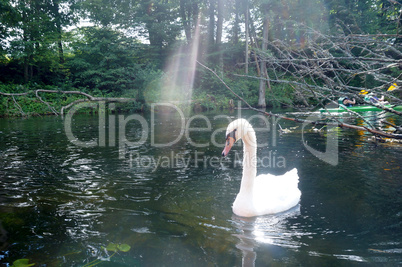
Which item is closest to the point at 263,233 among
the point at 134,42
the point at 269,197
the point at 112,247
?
the point at 269,197

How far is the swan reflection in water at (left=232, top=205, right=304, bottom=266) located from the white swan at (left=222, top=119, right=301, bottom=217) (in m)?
0.12

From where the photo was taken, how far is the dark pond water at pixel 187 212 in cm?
336

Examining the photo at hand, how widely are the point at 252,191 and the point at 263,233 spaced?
69 centimetres

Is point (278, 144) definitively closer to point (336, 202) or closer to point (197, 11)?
point (336, 202)

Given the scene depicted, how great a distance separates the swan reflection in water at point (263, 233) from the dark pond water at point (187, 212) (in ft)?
0.05

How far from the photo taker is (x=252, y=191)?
14.5 feet

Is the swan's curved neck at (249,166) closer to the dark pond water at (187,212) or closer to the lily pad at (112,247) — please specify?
the dark pond water at (187,212)

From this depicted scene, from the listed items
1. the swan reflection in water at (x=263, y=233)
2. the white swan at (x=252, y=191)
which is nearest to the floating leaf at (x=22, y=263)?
the swan reflection in water at (x=263, y=233)

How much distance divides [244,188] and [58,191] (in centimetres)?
351

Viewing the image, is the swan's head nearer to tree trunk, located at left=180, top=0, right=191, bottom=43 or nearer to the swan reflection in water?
the swan reflection in water

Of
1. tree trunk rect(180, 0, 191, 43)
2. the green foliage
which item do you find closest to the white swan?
the green foliage

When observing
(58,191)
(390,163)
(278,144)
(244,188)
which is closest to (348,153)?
(390,163)

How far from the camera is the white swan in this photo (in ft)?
14.3

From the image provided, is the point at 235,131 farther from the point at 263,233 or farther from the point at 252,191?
the point at 263,233
